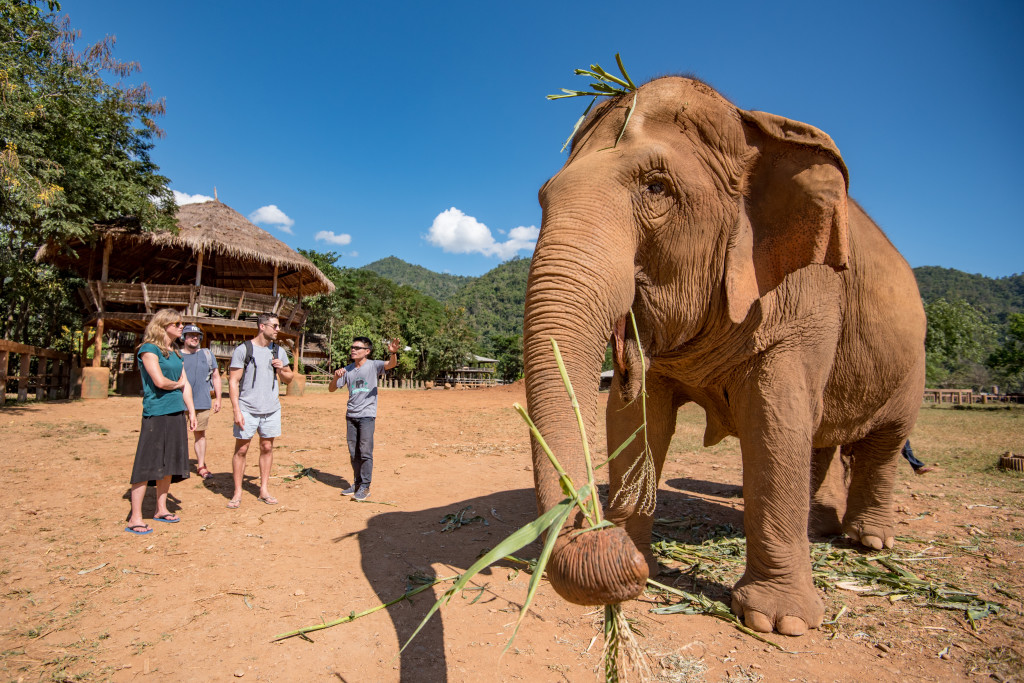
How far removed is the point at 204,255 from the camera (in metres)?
21.6

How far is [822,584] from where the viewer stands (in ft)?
13.1

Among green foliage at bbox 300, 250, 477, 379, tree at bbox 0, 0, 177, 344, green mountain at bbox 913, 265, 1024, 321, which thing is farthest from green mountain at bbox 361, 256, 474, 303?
tree at bbox 0, 0, 177, 344

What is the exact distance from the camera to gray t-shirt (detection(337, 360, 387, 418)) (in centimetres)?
607

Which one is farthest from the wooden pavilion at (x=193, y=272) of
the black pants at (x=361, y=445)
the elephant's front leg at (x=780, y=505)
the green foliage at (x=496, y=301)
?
the green foliage at (x=496, y=301)

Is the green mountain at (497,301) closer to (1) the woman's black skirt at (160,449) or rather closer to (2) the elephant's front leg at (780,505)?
(1) the woman's black skirt at (160,449)

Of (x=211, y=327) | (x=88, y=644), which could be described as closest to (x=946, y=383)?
(x=211, y=327)

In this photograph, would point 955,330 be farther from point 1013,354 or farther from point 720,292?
point 720,292

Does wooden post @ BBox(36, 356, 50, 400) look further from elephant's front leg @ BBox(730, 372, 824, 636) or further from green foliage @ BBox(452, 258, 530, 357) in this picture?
green foliage @ BBox(452, 258, 530, 357)

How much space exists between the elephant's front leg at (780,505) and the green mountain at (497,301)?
240 ft

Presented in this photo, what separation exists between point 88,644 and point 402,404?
16703mm

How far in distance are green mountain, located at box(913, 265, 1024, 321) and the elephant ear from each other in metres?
115

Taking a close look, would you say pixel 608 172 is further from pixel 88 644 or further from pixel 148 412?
pixel 148 412

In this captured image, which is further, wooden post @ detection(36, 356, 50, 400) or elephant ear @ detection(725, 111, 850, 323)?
wooden post @ detection(36, 356, 50, 400)

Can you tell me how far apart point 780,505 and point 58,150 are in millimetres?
17715
